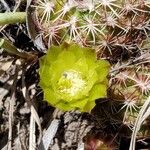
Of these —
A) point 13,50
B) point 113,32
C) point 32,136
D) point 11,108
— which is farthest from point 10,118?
point 113,32

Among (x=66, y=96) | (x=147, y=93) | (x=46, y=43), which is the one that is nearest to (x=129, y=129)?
(x=147, y=93)

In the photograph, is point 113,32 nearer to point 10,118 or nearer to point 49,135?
point 49,135

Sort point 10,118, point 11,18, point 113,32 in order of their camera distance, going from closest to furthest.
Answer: point 113,32
point 11,18
point 10,118

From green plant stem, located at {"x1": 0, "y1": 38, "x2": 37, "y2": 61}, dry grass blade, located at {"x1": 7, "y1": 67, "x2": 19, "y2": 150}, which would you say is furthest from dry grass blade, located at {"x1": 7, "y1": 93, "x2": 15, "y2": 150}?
green plant stem, located at {"x1": 0, "y1": 38, "x2": 37, "y2": 61}

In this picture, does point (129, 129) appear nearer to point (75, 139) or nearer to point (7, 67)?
point (75, 139)

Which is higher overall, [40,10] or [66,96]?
[40,10]

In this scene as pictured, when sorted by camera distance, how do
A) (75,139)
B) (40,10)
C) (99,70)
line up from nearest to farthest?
1. (99,70)
2. (40,10)
3. (75,139)

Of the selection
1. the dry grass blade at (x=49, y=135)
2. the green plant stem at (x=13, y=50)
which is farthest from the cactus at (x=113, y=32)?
the dry grass blade at (x=49, y=135)
